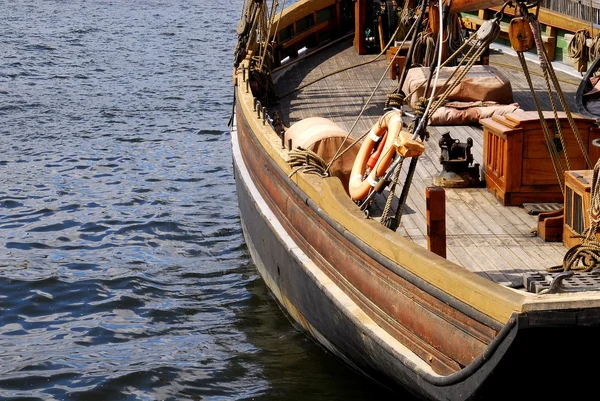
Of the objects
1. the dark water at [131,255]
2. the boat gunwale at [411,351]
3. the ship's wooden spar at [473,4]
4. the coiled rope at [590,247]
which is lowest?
the dark water at [131,255]

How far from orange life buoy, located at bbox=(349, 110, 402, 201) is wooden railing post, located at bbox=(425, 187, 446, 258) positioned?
1.42ft

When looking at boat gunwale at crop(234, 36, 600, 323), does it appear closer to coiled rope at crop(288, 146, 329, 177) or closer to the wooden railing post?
coiled rope at crop(288, 146, 329, 177)

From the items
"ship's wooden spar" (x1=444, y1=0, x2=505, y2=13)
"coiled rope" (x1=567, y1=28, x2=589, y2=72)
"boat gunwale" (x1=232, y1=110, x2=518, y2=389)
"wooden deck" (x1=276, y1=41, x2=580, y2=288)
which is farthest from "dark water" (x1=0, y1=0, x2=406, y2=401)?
"coiled rope" (x1=567, y1=28, x2=589, y2=72)

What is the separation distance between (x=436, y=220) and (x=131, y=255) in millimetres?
5595

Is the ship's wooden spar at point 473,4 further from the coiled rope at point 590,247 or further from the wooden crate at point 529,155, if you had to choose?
the coiled rope at point 590,247

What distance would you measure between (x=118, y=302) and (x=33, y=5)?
A: 28.4 metres

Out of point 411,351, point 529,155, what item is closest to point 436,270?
point 411,351

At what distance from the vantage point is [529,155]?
828 centimetres

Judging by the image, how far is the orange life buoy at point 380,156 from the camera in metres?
7.21

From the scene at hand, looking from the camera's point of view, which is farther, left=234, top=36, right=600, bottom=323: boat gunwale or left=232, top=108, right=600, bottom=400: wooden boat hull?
left=232, top=108, right=600, bottom=400: wooden boat hull

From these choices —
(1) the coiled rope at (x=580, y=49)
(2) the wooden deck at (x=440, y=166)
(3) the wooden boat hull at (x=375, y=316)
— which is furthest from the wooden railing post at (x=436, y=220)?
(1) the coiled rope at (x=580, y=49)

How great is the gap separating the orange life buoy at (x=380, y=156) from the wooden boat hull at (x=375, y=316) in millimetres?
357

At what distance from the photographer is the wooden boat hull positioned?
5305 millimetres

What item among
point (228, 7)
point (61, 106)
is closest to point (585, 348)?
point (61, 106)
